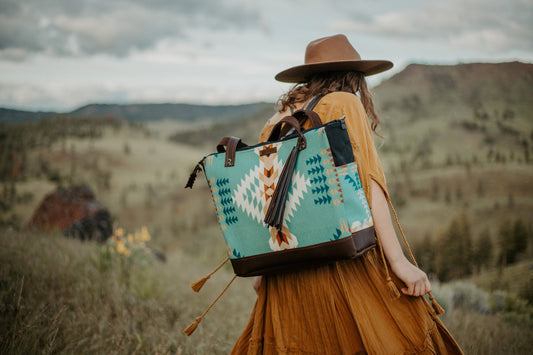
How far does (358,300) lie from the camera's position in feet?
5.25

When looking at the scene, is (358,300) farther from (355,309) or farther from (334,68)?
(334,68)

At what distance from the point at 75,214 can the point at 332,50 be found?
739cm

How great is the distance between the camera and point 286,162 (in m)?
1.48

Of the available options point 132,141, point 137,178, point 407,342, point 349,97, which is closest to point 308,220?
point 349,97

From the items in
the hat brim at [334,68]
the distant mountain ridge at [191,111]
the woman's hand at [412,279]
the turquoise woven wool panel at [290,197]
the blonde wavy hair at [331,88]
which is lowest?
the woman's hand at [412,279]

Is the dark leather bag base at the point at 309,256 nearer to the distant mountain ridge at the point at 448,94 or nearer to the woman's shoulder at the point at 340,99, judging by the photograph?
the woman's shoulder at the point at 340,99

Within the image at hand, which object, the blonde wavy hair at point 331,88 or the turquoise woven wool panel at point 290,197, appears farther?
the blonde wavy hair at point 331,88

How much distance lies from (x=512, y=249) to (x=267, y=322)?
7152mm

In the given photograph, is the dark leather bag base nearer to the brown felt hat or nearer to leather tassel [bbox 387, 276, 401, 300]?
leather tassel [bbox 387, 276, 401, 300]

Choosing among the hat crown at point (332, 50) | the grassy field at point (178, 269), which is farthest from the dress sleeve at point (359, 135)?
the grassy field at point (178, 269)

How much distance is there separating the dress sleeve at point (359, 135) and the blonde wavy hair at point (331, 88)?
23 centimetres

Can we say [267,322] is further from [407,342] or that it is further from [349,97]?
[349,97]

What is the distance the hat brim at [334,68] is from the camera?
72.6 inches

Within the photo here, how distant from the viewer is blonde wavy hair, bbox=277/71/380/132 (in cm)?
188
